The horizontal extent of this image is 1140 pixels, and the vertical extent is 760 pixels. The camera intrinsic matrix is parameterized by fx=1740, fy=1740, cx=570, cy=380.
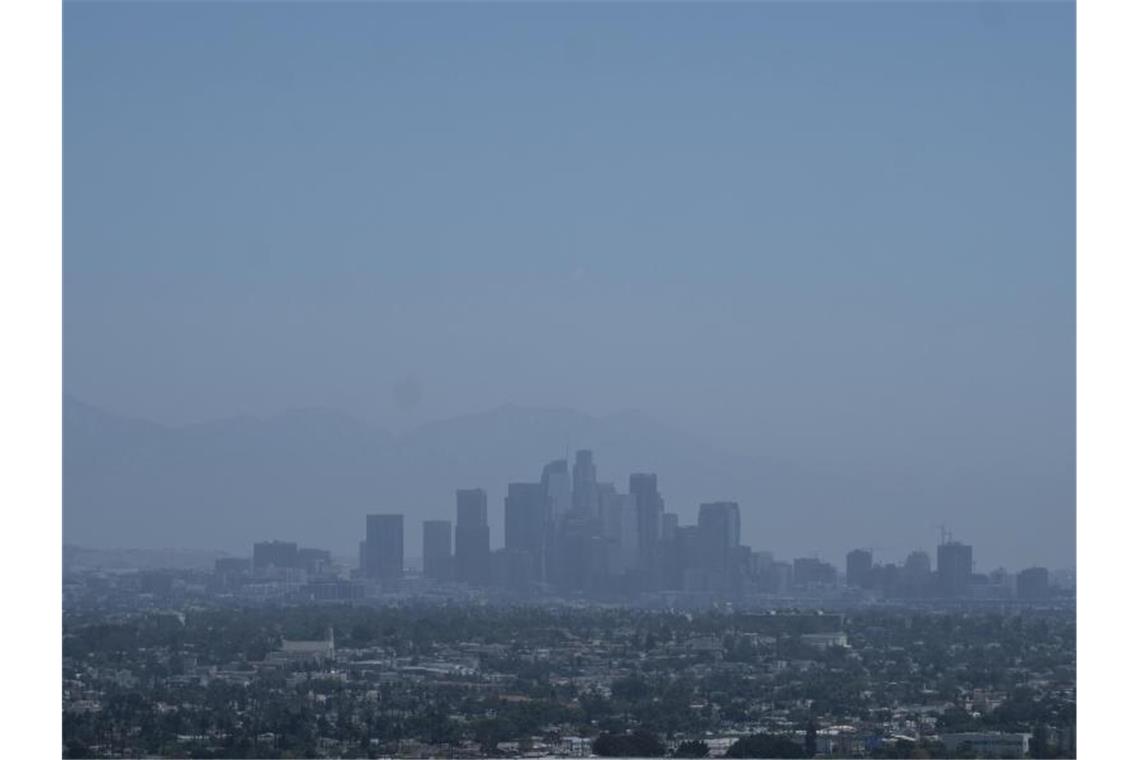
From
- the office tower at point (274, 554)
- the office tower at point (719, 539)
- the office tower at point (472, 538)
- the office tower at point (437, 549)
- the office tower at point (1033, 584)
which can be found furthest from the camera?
the office tower at point (274, 554)

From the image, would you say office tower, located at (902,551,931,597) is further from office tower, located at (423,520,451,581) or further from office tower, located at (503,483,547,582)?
office tower, located at (423,520,451,581)

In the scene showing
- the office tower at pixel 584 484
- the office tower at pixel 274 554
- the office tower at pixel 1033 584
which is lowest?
the office tower at pixel 1033 584

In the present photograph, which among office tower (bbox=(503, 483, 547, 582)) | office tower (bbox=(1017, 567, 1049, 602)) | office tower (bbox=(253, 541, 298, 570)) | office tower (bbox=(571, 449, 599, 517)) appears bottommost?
office tower (bbox=(1017, 567, 1049, 602))

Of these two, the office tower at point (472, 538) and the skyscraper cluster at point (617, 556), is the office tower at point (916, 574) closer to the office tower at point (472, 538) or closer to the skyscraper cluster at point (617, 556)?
the skyscraper cluster at point (617, 556)

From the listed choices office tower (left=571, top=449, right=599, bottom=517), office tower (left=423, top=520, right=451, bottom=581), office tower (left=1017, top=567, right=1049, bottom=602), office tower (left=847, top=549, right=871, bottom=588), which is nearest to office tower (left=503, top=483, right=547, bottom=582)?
office tower (left=571, top=449, right=599, bottom=517)

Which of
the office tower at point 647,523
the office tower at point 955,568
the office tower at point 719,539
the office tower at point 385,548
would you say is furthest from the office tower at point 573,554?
the office tower at point 955,568

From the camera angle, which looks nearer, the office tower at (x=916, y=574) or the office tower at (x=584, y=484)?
the office tower at (x=916, y=574)
